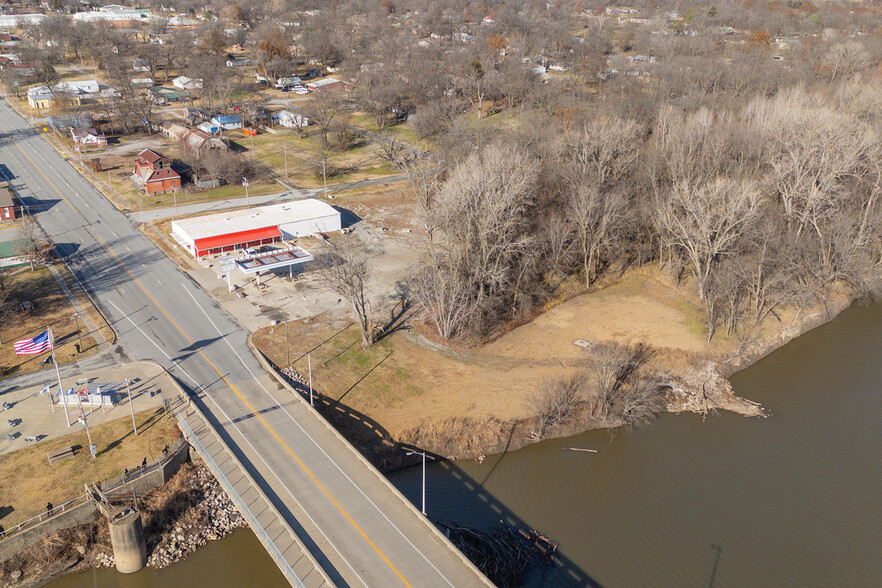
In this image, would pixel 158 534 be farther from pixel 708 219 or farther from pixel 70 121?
pixel 70 121

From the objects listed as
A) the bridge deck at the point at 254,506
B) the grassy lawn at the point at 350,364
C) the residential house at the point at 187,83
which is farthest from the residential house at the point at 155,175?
the bridge deck at the point at 254,506

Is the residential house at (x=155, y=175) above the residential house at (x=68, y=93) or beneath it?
beneath

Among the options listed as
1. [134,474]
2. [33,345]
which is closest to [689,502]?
[134,474]

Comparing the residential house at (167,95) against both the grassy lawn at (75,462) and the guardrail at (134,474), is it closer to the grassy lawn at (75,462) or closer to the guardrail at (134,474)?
the grassy lawn at (75,462)

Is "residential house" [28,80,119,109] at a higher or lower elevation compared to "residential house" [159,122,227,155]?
higher

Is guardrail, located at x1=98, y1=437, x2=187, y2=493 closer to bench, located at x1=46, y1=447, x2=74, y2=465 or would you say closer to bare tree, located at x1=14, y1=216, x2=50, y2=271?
bench, located at x1=46, y1=447, x2=74, y2=465

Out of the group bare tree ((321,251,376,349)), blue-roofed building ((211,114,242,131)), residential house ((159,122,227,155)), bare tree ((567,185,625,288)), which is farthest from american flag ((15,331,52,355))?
blue-roofed building ((211,114,242,131))
